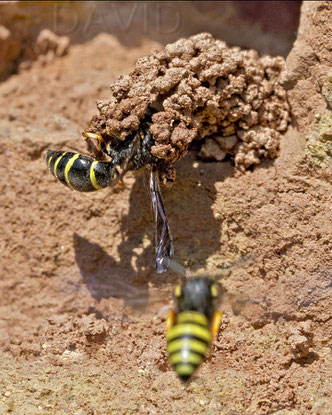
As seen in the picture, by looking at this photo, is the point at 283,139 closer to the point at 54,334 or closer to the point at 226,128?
A: the point at 226,128

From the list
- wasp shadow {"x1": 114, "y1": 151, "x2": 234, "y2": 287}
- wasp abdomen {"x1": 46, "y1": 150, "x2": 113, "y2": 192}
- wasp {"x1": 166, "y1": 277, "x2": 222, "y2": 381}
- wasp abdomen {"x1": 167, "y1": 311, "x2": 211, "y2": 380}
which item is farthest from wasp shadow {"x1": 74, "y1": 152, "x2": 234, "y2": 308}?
wasp abdomen {"x1": 167, "y1": 311, "x2": 211, "y2": 380}

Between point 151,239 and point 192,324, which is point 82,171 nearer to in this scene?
point 151,239

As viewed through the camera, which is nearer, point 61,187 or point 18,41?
point 61,187

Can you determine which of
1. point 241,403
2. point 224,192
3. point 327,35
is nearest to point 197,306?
point 241,403

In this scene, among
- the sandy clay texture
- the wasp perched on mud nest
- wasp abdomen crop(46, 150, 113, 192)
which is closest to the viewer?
the sandy clay texture

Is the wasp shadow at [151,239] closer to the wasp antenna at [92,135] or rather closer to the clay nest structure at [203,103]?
the clay nest structure at [203,103]

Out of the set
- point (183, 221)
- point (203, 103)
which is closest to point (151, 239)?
point (183, 221)

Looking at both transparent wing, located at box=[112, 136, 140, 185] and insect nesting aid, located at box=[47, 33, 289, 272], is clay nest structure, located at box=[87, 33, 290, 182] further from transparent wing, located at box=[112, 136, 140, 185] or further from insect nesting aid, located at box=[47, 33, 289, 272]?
transparent wing, located at box=[112, 136, 140, 185]
